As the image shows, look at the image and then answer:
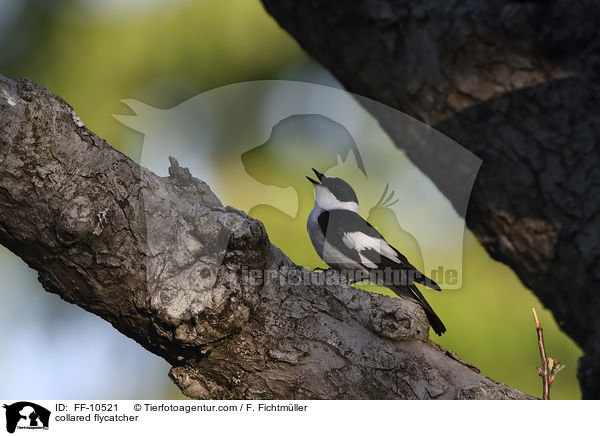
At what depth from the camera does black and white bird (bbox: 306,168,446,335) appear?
10.2ft

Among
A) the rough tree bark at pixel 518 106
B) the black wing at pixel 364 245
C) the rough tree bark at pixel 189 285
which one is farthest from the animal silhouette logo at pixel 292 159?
the rough tree bark at pixel 518 106

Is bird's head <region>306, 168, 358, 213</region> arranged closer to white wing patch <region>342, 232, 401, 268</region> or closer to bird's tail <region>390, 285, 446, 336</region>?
white wing patch <region>342, 232, 401, 268</region>

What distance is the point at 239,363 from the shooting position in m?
1.89

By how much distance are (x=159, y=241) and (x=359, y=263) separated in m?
1.69

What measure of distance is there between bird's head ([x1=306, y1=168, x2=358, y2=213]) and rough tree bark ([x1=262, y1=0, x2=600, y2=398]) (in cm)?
193

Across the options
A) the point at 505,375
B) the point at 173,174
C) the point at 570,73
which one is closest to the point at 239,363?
the point at 173,174

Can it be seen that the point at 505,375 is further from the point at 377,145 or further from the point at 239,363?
the point at 239,363

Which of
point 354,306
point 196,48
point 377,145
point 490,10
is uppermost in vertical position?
point 196,48

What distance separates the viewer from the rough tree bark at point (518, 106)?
1407 millimetres

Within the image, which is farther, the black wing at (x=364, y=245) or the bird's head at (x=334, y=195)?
the bird's head at (x=334, y=195)

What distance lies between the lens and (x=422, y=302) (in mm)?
2875
